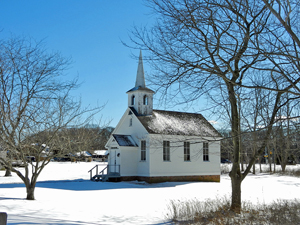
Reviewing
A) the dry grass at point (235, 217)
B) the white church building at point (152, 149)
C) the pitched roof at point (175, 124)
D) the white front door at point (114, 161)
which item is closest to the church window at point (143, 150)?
the white church building at point (152, 149)

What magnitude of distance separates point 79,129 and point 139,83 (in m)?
16.9

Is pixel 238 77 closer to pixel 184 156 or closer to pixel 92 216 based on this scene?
pixel 92 216

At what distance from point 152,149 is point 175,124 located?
448 cm

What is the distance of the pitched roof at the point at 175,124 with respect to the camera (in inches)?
1130

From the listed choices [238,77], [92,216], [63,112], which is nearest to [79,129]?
[63,112]

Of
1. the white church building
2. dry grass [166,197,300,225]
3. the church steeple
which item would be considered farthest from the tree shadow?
dry grass [166,197,300,225]

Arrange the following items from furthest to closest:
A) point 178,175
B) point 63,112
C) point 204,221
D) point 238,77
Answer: point 178,175 → point 63,112 → point 238,77 → point 204,221


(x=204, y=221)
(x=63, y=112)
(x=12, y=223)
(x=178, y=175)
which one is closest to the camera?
(x=12, y=223)

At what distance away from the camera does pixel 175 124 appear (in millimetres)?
30875

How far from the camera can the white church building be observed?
2781cm

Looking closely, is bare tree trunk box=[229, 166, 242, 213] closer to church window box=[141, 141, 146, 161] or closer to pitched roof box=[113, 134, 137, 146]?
church window box=[141, 141, 146, 161]

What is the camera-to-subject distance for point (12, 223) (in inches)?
352

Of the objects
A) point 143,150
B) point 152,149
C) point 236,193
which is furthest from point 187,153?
point 236,193

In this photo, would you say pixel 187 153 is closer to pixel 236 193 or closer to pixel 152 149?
pixel 152 149
